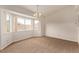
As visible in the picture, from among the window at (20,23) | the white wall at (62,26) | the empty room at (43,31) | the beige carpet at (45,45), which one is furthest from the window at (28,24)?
the white wall at (62,26)

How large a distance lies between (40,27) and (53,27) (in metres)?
0.41

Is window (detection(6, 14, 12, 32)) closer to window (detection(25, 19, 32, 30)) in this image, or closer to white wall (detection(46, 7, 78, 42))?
window (detection(25, 19, 32, 30))

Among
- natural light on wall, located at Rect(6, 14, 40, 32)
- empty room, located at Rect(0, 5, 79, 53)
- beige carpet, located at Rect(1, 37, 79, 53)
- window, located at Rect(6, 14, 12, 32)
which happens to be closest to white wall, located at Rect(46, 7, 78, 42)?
empty room, located at Rect(0, 5, 79, 53)

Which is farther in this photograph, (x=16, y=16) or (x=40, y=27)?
(x=40, y=27)

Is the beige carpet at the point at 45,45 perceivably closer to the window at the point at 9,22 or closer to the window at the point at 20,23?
the window at the point at 20,23

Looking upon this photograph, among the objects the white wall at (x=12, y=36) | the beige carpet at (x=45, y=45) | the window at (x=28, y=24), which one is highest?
the window at (x=28, y=24)

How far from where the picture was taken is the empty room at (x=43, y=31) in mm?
2609

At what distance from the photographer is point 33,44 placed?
2799mm

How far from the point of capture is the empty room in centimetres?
261

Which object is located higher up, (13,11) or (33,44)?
(13,11)

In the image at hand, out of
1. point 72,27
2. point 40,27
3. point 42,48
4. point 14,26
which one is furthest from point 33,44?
point 72,27

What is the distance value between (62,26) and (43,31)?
0.62 meters
